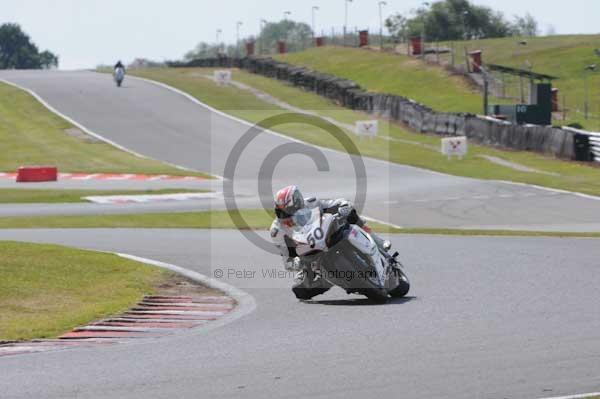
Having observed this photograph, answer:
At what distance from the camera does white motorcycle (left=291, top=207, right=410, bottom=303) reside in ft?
43.3

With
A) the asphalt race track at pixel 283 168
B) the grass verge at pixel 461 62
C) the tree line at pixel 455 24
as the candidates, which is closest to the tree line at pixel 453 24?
the tree line at pixel 455 24

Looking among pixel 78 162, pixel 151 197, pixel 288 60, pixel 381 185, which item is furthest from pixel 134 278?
pixel 288 60

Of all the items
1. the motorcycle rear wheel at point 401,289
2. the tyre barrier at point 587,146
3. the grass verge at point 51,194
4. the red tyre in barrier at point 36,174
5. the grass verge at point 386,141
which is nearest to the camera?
the motorcycle rear wheel at point 401,289

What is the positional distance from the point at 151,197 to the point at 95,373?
82.9 feet

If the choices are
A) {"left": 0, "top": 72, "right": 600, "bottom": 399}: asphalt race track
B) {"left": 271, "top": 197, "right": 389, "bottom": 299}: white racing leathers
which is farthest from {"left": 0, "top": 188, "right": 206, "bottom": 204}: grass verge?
{"left": 271, "top": 197, "right": 389, "bottom": 299}: white racing leathers

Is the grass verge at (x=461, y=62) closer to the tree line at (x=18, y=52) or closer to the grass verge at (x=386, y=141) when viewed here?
the grass verge at (x=386, y=141)

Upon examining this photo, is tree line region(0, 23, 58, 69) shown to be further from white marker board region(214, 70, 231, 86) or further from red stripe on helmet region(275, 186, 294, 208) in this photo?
red stripe on helmet region(275, 186, 294, 208)

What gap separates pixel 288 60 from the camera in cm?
Result: 8306

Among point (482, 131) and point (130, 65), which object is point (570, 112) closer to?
point (482, 131)

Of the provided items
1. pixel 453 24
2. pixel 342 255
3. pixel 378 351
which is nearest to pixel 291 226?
pixel 342 255

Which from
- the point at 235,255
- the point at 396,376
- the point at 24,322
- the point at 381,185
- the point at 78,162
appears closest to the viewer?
the point at 396,376

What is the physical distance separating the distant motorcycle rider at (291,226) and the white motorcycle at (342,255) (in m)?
0.07

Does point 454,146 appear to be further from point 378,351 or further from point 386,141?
point 378,351

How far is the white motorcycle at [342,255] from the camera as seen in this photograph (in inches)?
520
